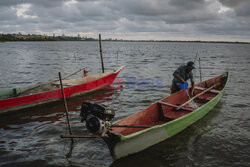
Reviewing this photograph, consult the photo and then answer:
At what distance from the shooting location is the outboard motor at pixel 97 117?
14.3 ft

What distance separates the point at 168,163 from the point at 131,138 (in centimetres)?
167

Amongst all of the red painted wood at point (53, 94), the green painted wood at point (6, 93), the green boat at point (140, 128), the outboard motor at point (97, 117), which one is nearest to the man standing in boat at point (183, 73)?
the green boat at point (140, 128)

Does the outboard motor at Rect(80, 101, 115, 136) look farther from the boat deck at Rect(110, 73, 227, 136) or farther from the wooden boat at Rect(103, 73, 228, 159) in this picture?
the boat deck at Rect(110, 73, 227, 136)

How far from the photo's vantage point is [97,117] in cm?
443

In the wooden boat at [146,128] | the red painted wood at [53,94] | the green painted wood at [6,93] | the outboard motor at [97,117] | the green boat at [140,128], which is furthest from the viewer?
the green painted wood at [6,93]

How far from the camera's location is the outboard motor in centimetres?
436

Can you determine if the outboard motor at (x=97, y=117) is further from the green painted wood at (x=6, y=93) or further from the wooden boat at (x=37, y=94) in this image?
the green painted wood at (x=6, y=93)

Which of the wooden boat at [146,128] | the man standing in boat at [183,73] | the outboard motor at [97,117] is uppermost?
the man standing in boat at [183,73]

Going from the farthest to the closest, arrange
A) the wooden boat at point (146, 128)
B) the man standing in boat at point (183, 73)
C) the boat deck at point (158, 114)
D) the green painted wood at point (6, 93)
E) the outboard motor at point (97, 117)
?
the green painted wood at point (6, 93), the man standing in boat at point (183, 73), the boat deck at point (158, 114), the wooden boat at point (146, 128), the outboard motor at point (97, 117)

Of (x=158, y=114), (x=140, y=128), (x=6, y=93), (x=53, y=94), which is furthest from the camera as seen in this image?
(x=53, y=94)

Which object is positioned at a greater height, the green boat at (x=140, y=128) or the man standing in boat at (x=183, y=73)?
the man standing in boat at (x=183, y=73)

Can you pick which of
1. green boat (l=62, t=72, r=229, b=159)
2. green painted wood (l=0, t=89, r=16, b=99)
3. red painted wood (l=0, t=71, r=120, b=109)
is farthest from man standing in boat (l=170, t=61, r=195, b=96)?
green painted wood (l=0, t=89, r=16, b=99)

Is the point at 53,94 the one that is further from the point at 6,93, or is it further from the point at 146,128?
the point at 146,128

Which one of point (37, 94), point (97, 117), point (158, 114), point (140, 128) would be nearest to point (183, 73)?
point (158, 114)
